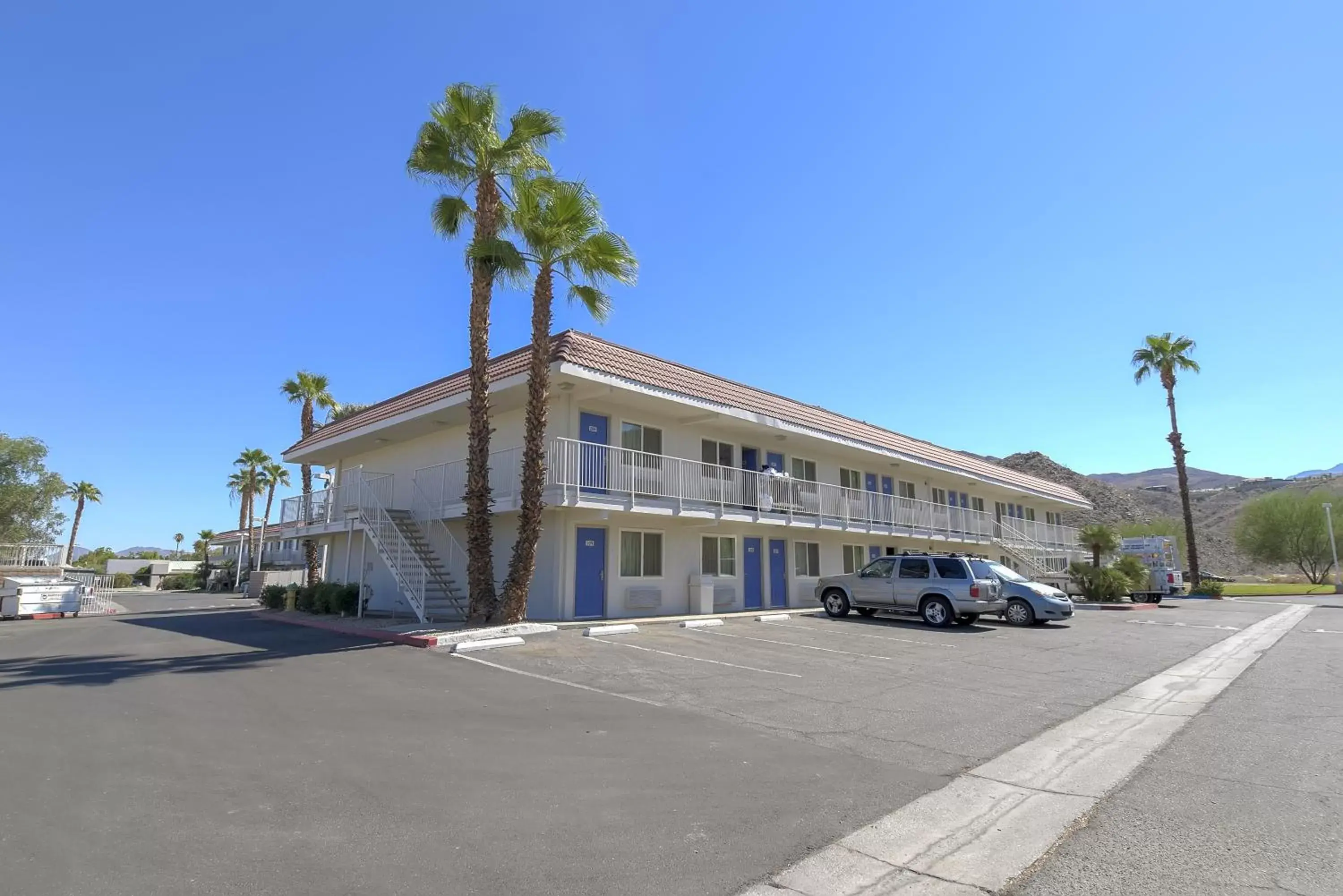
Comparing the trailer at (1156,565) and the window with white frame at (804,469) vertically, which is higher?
the window with white frame at (804,469)

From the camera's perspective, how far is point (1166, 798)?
5.37 meters

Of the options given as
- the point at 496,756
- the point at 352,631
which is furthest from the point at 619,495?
the point at 496,756

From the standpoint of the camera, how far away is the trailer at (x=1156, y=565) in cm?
3052

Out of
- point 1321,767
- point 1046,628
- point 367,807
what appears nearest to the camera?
point 367,807

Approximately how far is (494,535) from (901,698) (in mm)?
12695

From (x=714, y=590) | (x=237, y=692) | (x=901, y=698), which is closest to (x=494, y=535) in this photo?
(x=714, y=590)

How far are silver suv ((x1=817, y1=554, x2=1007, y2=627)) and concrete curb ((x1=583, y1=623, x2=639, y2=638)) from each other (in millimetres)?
7000

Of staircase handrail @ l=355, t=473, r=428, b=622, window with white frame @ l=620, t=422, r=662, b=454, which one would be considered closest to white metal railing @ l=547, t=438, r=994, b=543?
window with white frame @ l=620, t=422, r=662, b=454

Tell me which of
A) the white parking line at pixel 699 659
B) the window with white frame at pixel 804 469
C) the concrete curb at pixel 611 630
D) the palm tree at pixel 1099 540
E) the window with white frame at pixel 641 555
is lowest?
the white parking line at pixel 699 659

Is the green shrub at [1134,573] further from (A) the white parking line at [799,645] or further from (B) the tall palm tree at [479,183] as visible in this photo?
(B) the tall palm tree at [479,183]

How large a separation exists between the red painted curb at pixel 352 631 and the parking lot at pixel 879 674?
189cm

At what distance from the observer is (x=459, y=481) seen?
1981cm

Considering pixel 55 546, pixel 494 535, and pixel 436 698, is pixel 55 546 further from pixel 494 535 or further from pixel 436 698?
pixel 436 698

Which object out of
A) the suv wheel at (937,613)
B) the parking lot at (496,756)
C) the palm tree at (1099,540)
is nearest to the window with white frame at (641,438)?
the parking lot at (496,756)
